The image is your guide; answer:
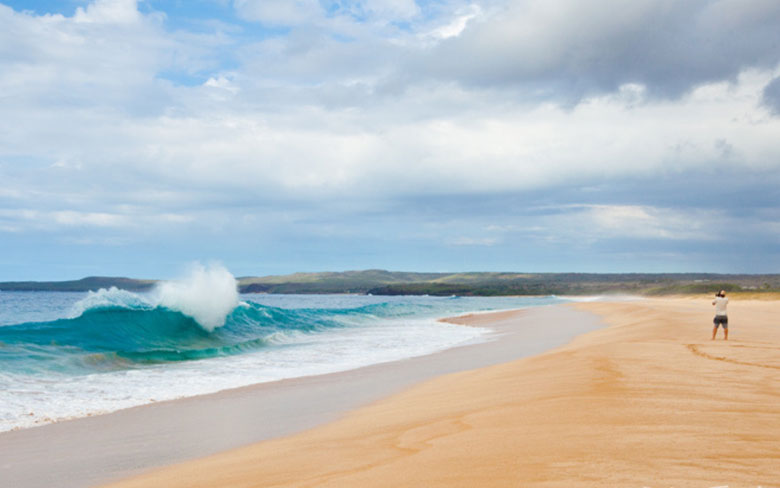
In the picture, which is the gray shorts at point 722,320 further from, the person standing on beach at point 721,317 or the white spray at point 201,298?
the white spray at point 201,298

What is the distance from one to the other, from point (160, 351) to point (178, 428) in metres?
11.4

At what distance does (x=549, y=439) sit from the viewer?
4.58 meters

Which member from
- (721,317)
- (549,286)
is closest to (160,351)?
(721,317)

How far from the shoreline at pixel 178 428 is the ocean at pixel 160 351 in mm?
919

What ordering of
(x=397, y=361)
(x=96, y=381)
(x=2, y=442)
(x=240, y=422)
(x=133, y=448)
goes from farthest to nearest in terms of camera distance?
Result: (x=397, y=361)
(x=96, y=381)
(x=240, y=422)
(x=2, y=442)
(x=133, y=448)

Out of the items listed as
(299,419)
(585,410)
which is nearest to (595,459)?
(585,410)

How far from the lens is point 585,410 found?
557cm

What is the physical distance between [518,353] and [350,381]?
216 inches

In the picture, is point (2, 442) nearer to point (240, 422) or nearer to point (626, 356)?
point (240, 422)

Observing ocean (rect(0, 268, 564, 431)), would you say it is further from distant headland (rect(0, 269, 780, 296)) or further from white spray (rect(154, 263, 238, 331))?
distant headland (rect(0, 269, 780, 296))

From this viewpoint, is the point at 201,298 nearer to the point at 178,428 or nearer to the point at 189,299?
the point at 189,299

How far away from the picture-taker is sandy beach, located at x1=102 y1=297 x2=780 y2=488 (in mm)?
3723

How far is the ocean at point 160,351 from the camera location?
10.5 meters

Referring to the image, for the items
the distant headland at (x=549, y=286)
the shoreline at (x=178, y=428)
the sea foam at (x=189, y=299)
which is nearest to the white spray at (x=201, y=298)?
the sea foam at (x=189, y=299)
